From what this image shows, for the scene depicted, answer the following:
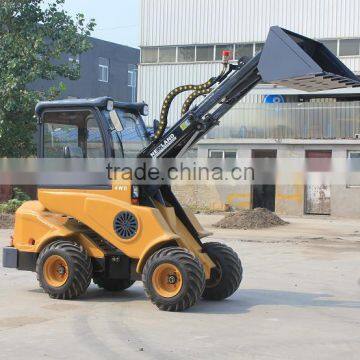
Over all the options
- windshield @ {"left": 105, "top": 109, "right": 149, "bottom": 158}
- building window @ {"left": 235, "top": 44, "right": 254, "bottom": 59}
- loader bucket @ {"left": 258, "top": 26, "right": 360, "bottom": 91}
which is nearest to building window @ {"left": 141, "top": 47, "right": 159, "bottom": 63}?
building window @ {"left": 235, "top": 44, "right": 254, "bottom": 59}

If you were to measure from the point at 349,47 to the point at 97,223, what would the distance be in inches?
918

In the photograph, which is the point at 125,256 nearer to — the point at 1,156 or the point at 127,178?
the point at 127,178

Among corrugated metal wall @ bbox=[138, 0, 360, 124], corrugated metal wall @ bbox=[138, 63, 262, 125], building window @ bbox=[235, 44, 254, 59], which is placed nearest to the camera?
corrugated metal wall @ bbox=[138, 0, 360, 124]

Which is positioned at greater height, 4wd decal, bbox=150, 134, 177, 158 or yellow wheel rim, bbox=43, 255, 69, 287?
4wd decal, bbox=150, 134, 177, 158

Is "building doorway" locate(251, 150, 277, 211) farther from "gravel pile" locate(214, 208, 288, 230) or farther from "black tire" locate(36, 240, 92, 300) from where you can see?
"black tire" locate(36, 240, 92, 300)

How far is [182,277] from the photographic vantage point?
9789mm

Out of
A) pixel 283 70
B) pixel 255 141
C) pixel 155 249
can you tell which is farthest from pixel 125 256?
pixel 255 141

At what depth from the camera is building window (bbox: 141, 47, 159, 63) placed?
35.2m

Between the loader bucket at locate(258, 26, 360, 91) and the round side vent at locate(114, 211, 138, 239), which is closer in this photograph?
the loader bucket at locate(258, 26, 360, 91)

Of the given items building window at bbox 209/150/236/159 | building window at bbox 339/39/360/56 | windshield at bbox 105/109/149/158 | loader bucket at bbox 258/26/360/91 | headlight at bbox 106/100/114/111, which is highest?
building window at bbox 339/39/360/56

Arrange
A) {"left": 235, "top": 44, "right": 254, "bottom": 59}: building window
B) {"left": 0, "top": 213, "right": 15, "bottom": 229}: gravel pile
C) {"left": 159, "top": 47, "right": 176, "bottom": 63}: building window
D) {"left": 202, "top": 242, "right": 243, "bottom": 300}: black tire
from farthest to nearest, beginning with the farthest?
{"left": 159, "top": 47, "right": 176, "bottom": 63}: building window < {"left": 235, "top": 44, "right": 254, "bottom": 59}: building window < {"left": 0, "top": 213, "right": 15, "bottom": 229}: gravel pile < {"left": 202, "top": 242, "right": 243, "bottom": 300}: black tire

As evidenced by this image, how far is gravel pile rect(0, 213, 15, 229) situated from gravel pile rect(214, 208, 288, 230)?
6.49 meters

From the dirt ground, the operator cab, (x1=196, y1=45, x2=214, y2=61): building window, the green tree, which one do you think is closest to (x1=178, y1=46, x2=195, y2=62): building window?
(x1=196, y1=45, x2=214, y2=61): building window

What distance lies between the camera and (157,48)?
35.1m
